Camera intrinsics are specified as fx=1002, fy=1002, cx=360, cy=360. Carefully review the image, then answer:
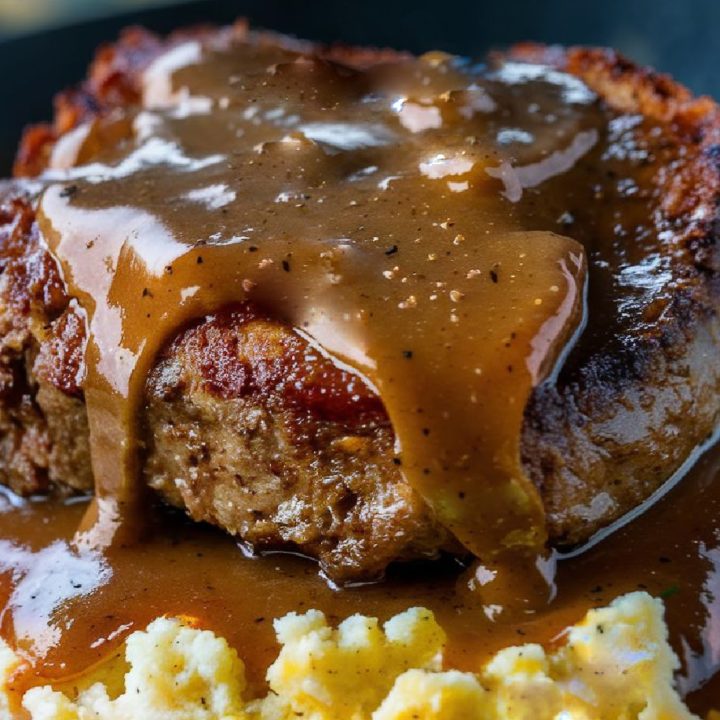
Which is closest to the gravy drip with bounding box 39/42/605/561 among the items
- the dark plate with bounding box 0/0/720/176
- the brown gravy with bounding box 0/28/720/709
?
the brown gravy with bounding box 0/28/720/709

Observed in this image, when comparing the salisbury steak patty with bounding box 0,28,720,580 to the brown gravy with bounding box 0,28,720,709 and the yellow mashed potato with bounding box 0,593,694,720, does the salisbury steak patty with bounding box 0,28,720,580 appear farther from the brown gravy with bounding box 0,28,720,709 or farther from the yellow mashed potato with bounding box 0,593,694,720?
the yellow mashed potato with bounding box 0,593,694,720

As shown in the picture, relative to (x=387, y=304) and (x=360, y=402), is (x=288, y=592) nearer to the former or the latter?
(x=360, y=402)

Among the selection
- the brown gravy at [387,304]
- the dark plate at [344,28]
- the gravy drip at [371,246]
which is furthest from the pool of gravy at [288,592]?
the dark plate at [344,28]

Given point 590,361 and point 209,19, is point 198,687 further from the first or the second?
point 209,19

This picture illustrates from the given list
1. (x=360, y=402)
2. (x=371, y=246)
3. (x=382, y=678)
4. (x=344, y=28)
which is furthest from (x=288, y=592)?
(x=344, y=28)

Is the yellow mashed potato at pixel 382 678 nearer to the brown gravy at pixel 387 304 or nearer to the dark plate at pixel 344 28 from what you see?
the brown gravy at pixel 387 304
